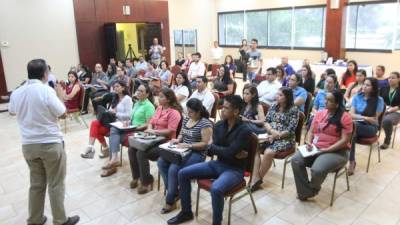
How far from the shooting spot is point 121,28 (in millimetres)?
9859

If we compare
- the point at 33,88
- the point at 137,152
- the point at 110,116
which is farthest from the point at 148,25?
the point at 33,88

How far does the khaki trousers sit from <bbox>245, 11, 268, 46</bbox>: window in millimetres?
10236

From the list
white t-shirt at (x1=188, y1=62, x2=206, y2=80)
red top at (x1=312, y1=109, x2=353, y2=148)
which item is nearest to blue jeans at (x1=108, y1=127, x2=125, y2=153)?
red top at (x1=312, y1=109, x2=353, y2=148)

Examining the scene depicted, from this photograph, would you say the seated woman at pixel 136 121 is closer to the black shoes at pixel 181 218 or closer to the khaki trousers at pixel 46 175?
the khaki trousers at pixel 46 175

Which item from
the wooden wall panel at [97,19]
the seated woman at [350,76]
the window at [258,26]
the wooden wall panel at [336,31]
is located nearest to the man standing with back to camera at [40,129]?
the seated woman at [350,76]

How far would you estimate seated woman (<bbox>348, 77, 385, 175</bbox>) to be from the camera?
3.75m

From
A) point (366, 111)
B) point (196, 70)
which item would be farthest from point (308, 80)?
point (196, 70)

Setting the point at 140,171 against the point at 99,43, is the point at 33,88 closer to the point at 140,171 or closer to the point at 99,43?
the point at 140,171

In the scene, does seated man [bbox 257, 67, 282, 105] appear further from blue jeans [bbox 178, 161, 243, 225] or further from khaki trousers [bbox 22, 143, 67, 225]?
khaki trousers [bbox 22, 143, 67, 225]

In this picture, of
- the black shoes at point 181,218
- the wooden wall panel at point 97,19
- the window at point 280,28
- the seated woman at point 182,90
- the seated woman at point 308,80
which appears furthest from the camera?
the window at point 280,28

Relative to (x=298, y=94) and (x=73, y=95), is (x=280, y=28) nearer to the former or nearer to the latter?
(x=298, y=94)

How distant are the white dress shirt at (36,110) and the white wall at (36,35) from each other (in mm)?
6899

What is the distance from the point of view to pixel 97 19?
31.5 feet

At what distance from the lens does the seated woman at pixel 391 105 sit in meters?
4.51
